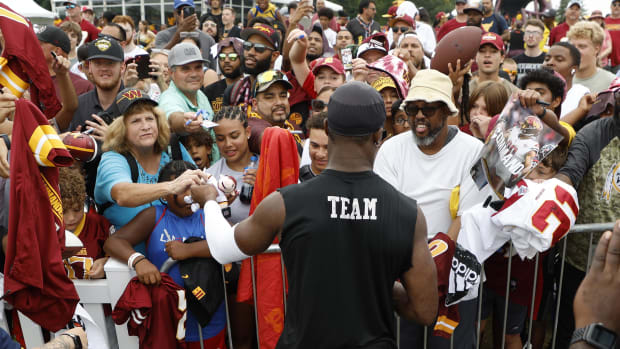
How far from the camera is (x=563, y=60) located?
5.26 metres

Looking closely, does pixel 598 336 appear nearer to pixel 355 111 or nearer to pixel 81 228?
pixel 355 111

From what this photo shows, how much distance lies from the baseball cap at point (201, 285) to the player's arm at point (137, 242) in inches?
7.3

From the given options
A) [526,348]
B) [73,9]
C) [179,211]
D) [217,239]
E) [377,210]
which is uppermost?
[73,9]

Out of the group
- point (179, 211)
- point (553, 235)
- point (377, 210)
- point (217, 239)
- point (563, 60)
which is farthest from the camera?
point (563, 60)

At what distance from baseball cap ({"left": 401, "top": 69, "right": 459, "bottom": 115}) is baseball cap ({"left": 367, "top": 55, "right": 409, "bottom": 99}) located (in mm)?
1300

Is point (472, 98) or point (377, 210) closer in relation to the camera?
point (377, 210)

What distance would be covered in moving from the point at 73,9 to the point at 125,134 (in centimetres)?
704

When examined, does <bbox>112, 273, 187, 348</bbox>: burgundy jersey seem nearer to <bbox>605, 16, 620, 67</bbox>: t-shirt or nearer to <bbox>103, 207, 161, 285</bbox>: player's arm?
<bbox>103, 207, 161, 285</bbox>: player's arm

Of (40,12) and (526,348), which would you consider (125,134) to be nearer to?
(526,348)

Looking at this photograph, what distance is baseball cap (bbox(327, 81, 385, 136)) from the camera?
2021 mm

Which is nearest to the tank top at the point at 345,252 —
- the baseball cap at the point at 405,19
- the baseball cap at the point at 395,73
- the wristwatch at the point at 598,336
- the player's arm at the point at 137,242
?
the wristwatch at the point at 598,336

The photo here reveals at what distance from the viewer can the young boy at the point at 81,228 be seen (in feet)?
10.8

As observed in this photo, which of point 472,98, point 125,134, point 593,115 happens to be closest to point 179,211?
point 125,134

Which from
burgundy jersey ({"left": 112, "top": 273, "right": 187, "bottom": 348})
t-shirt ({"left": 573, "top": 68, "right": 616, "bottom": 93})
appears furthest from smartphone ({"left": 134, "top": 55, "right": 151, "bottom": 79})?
t-shirt ({"left": 573, "top": 68, "right": 616, "bottom": 93})
